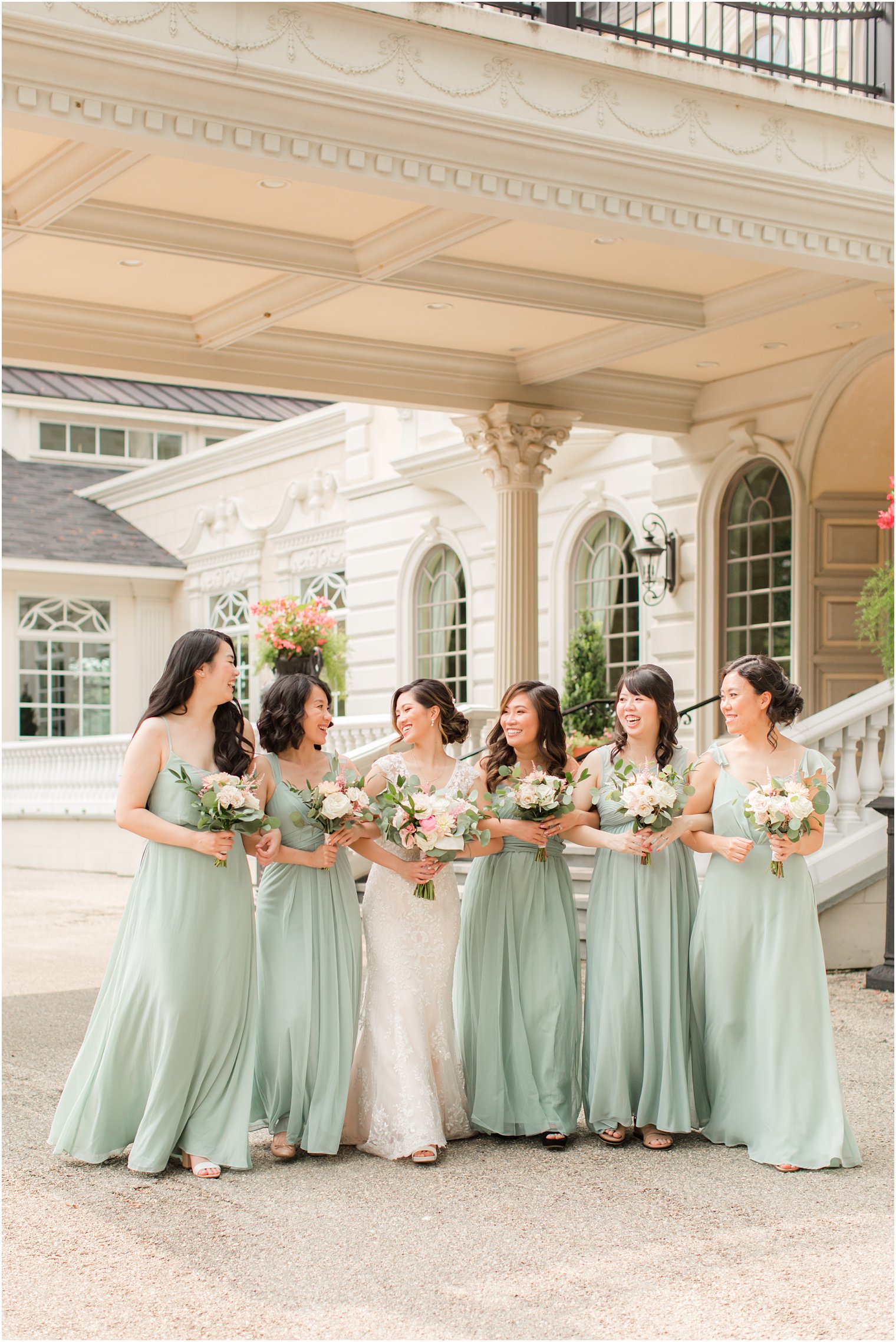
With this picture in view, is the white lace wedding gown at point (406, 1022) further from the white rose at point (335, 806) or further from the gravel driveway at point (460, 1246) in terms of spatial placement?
the white rose at point (335, 806)

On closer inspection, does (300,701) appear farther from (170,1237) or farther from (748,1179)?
(748,1179)

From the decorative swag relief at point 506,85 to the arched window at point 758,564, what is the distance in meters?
5.29

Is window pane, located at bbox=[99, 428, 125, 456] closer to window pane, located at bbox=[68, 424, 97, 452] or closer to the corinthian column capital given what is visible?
window pane, located at bbox=[68, 424, 97, 452]

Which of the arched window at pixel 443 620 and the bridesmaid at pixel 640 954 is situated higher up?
the arched window at pixel 443 620

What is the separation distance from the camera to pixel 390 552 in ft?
63.0

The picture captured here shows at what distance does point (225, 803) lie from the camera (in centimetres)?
505

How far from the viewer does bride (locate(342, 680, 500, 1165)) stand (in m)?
5.37

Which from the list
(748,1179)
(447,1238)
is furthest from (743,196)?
(447,1238)

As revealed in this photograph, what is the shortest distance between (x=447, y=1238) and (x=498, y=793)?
6.01 ft

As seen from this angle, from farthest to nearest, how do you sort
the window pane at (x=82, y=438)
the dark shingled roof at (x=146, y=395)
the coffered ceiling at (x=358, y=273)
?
1. the window pane at (x=82, y=438)
2. the dark shingled roof at (x=146, y=395)
3. the coffered ceiling at (x=358, y=273)

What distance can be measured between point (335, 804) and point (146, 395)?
70.0ft

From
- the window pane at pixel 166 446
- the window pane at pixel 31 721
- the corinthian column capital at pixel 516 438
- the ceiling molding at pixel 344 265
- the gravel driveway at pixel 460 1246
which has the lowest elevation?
the gravel driveway at pixel 460 1246

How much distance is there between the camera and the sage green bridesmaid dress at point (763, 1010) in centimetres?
527

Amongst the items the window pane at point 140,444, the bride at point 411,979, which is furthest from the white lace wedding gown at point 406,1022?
the window pane at point 140,444
